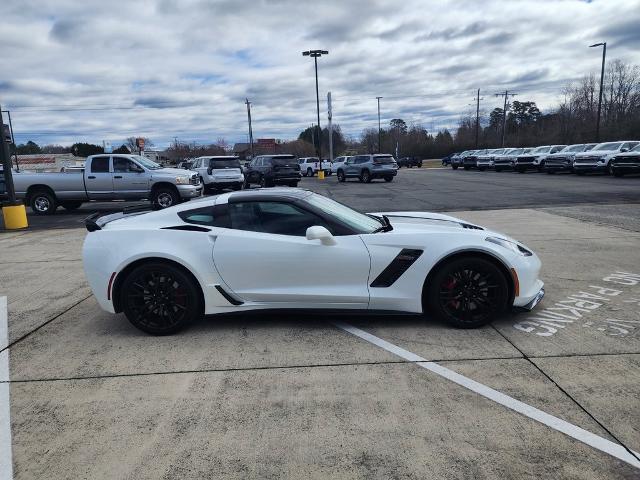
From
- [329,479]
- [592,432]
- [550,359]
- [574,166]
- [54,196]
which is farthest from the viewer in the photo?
[574,166]

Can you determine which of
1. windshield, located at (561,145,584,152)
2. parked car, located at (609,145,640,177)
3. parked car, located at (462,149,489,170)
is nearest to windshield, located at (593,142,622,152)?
parked car, located at (609,145,640,177)

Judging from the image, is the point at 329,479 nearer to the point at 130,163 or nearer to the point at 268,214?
the point at 268,214

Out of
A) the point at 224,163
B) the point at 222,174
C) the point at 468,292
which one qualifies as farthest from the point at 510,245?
the point at 224,163

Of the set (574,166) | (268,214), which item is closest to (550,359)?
(268,214)

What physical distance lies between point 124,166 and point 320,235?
1286 cm

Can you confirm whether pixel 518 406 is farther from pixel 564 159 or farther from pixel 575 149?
pixel 575 149

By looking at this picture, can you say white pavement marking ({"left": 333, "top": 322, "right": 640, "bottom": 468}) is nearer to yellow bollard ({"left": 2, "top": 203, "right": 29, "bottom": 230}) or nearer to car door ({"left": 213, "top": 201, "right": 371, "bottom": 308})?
car door ({"left": 213, "top": 201, "right": 371, "bottom": 308})

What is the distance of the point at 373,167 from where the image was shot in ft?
92.3

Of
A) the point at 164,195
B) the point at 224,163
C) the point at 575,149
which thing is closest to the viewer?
the point at 164,195

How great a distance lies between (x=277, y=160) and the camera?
25.3m

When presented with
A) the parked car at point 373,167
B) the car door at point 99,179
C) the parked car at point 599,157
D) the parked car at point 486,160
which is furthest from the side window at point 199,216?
the parked car at point 486,160

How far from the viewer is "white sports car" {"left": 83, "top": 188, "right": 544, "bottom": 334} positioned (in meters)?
4.25

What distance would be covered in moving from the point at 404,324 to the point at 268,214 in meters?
1.63

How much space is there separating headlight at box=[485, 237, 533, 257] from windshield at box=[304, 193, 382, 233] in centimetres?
107
